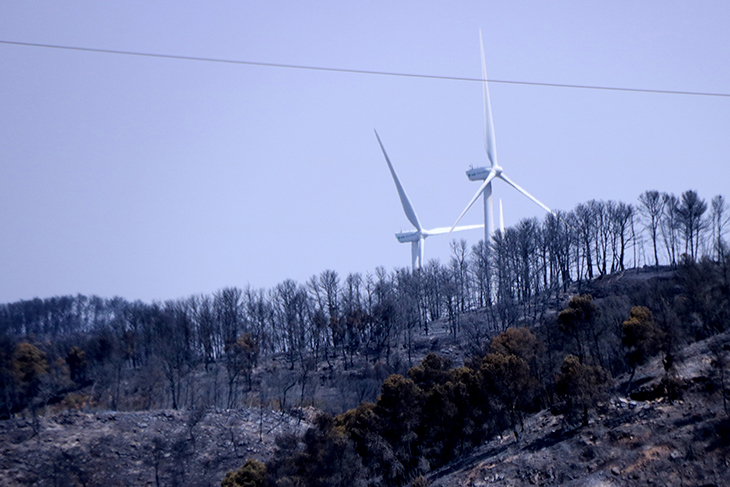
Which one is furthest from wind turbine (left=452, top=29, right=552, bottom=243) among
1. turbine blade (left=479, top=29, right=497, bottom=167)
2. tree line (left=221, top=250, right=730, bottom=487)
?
tree line (left=221, top=250, right=730, bottom=487)

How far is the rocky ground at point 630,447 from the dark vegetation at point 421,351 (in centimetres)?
97

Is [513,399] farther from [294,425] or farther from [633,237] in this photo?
[633,237]

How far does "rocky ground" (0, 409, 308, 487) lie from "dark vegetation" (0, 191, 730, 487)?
179 inches

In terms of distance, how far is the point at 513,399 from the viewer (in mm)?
39375

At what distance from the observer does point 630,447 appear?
29500 mm

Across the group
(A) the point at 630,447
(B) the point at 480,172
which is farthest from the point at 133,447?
(B) the point at 480,172

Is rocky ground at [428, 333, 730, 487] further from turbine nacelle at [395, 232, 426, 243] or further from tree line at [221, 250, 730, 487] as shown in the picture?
turbine nacelle at [395, 232, 426, 243]

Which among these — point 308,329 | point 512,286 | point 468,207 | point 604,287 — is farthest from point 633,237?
point 308,329

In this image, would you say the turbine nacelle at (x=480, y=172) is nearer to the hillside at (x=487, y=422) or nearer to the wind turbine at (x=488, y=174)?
the wind turbine at (x=488, y=174)

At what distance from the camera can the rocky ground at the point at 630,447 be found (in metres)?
26.5

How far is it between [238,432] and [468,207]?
39312 mm

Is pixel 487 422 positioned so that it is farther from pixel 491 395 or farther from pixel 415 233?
pixel 415 233

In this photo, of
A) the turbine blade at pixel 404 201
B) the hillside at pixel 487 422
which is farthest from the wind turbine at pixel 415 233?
the hillside at pixel 487 422

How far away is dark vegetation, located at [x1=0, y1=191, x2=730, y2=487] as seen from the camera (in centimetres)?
3931
